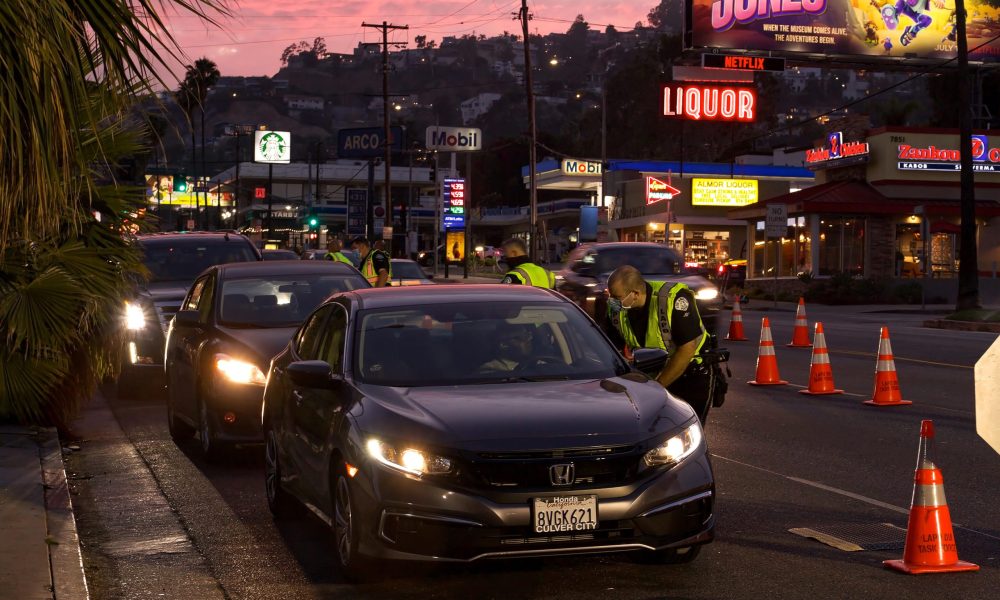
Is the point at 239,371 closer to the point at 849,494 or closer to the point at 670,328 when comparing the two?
the point at 670,328

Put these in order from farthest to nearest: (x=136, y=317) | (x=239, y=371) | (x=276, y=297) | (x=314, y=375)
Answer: (x=136, y=317), (x=276, y=297), (x=239, y=371), (x=314, y=375)

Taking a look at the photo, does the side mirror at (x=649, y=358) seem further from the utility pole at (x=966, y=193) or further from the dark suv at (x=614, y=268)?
the utility pole at (x=966, y=193)

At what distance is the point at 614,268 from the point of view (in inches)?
1008

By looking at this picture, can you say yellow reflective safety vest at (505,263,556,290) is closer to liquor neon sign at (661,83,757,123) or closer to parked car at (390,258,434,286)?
parked car at (390,258,434,286)

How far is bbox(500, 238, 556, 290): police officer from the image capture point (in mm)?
15391

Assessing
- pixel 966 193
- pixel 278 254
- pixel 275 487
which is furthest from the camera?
pixel 966 193

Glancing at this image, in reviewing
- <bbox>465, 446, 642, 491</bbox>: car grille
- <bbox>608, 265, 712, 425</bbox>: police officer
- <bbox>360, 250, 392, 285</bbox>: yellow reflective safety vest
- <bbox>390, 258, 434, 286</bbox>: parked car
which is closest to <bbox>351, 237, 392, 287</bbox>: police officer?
<bbox>360, 250, 392, 285</bbox>: yellow reflective safety vest

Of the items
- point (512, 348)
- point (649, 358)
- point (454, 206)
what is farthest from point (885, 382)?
point (454, 206)

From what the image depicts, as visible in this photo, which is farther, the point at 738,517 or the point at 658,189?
the point at 658,189

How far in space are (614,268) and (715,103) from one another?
1660 inches

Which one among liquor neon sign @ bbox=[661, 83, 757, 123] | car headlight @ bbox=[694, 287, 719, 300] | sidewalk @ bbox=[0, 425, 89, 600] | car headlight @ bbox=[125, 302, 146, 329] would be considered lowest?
sidewalk @ bbox=[0, 425, 89, 600]

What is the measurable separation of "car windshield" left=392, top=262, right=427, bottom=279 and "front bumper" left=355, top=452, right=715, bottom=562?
2531 cm

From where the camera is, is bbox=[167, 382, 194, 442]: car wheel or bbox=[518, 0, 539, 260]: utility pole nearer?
bbox=[167, 382, 194, 442]: car wheel

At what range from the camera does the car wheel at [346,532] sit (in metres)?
7.26
